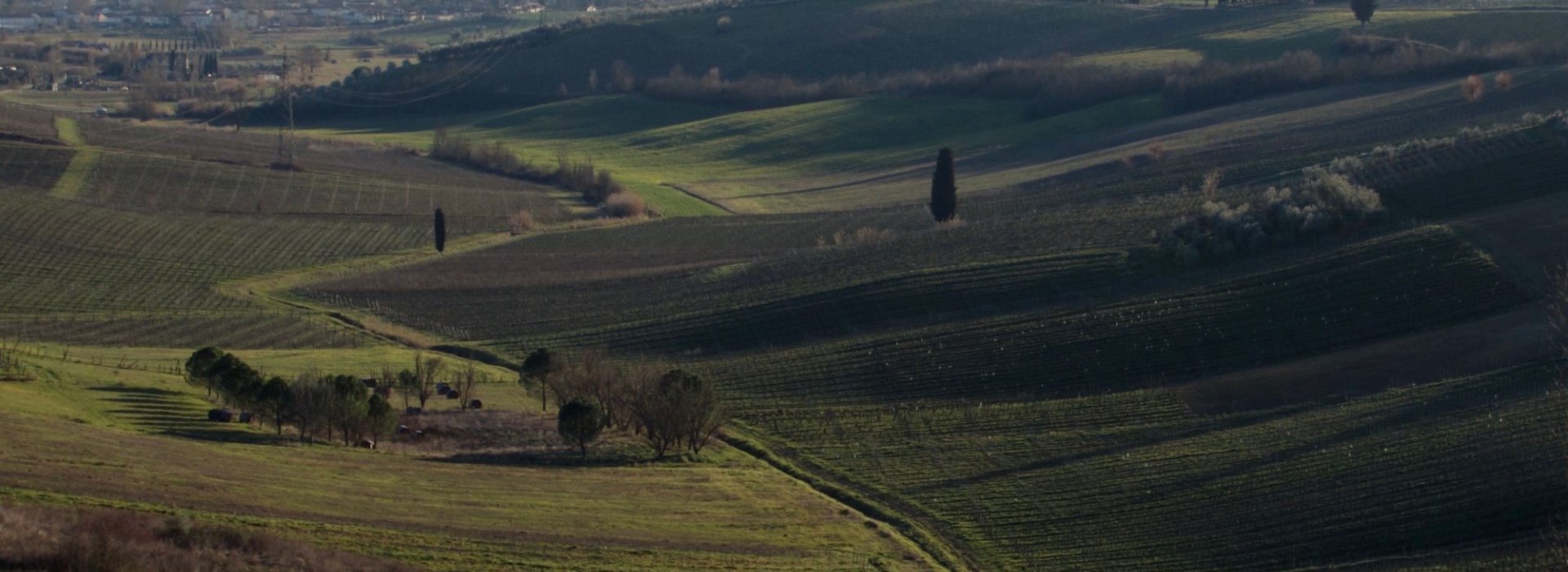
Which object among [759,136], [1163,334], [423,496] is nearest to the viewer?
[423,496]

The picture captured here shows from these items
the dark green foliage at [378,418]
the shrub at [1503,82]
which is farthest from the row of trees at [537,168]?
the dark green foliage at [378,418]

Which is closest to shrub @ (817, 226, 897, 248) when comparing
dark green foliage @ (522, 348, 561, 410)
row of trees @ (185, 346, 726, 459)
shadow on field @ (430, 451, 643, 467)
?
dark green foliage @ (522, 348, 561, 410)

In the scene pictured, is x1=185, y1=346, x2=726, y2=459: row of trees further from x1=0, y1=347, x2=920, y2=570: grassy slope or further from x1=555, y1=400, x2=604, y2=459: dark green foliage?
x1=0, y1=347, x2=920, y2=570: grassy slope

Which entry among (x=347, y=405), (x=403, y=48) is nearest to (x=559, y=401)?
(x=347, y=405)

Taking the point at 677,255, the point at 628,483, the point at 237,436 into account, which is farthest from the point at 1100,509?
the point at 677,255

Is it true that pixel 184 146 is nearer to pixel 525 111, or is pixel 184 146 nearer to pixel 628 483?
pixel 525 111

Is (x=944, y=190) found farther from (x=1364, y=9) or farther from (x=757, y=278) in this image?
(x=1364, y=9)

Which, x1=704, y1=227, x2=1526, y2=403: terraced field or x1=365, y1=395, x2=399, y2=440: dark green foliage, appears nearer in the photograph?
x1=365, y1=395, x2=399, y2=440: dark green foliage
